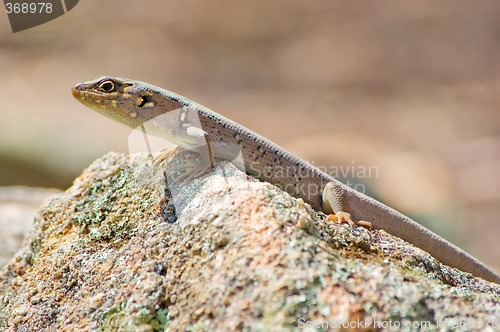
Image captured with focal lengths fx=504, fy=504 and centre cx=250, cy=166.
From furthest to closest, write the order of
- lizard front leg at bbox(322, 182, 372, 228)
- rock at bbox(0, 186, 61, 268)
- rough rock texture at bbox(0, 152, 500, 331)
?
rock at bbox(0, 186, 61, 268) → lizard front leg at bbox(322, 182, 372, 228) → rough rock texture at bbox(0, 152, 500, 331)

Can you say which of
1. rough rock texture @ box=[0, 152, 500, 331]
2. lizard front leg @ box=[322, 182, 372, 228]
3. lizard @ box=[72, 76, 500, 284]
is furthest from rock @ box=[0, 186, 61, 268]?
lizard front leg @ box=[322, 182, 372, 228]

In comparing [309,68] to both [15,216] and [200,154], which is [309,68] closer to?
[15,216]

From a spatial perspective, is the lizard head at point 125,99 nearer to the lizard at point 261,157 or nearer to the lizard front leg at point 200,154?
the lizard at point 261,157

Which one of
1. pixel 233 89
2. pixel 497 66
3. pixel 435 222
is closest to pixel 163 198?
pixel 435 222

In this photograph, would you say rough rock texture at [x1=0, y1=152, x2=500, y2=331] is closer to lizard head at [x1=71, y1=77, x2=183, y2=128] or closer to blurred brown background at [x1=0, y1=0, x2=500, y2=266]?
lizard head at [x1=71, y1=77, x2=183, y2=128]

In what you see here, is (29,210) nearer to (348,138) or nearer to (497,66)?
(348,138)

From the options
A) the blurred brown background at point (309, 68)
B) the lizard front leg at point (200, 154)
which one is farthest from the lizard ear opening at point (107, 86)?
the blurred brown background at point (309, 68)

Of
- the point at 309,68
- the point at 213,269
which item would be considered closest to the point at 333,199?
the point at 213,269

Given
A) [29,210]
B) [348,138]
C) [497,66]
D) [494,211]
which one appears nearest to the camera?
[29,210]

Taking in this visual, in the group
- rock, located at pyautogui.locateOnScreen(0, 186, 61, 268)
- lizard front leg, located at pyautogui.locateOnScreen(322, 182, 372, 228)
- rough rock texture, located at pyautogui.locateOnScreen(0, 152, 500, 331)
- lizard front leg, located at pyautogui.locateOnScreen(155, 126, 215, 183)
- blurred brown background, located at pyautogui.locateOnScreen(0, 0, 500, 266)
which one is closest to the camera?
rough rock texture, located at pyautogui.locateOnScreen(0, 152, 500, 331)
